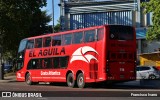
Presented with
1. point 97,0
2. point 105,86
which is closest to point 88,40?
point 105,86

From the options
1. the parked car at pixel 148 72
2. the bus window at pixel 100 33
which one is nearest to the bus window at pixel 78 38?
the bus window at pixel 100 33

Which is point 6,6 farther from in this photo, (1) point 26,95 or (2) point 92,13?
(1) point 26,95

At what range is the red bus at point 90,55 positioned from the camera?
1075 inches

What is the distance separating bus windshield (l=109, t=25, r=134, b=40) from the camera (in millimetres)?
27394

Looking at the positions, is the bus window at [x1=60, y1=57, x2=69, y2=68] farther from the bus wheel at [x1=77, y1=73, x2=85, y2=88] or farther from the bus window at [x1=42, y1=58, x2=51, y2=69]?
the bus wheel at [x1=77, y1=73, x2=85, y2=88]

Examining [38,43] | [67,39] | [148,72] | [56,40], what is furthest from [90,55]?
[148,72]

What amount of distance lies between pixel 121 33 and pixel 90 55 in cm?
249

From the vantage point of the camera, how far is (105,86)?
31062mm

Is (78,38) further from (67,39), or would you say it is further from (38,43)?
Answer: (38,43)

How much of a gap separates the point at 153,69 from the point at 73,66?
12.7 metres

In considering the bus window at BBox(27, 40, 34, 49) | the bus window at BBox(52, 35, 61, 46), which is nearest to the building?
the bus window at BBox(27, 40, 34, 49)

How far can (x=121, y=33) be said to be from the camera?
91.7ft

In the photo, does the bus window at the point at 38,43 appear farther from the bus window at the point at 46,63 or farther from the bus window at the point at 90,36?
the bus window at the point at 90,36

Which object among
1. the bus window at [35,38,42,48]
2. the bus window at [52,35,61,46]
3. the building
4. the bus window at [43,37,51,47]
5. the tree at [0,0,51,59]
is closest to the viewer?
the bus window at [52,35,61,46]
